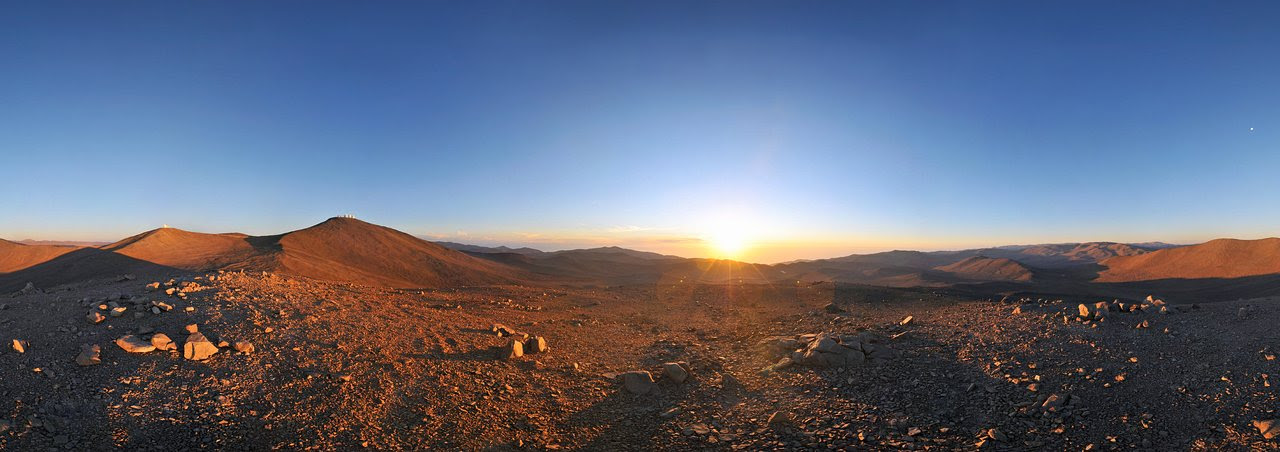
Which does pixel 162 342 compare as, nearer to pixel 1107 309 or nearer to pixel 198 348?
pixel 198 348

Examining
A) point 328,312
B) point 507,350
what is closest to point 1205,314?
point 507,350

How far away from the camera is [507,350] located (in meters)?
10.9

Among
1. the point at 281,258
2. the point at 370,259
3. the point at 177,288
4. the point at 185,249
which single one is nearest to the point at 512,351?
the point at 177,288

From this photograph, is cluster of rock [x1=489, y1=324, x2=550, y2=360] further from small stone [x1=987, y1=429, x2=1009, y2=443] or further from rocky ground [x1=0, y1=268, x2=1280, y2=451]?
small stone [x1=987, y1=429, x2=1009, y2=443]

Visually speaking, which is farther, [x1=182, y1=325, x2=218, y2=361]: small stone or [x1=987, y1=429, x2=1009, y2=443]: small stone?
[x1=182, y1=325, x2=218, y2=361]: small stone

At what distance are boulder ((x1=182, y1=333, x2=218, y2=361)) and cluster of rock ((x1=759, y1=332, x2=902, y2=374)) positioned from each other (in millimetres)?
9856

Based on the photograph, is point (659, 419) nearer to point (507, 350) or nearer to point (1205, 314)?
point (507, 350)

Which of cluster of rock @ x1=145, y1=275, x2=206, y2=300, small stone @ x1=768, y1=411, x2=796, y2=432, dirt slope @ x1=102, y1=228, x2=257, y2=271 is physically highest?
dirt slope @ x1=102, y1=228, x2=257, y2=271

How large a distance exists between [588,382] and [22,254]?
50973mm

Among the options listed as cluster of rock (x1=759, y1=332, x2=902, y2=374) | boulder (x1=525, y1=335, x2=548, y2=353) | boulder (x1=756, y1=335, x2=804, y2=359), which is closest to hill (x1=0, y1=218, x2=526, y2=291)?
boulder (x1=525, y1=335, x2=548, y2=353)

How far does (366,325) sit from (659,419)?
7.60 metres

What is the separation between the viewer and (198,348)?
27.0ft

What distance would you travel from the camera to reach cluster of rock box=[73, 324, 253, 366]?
7.59m

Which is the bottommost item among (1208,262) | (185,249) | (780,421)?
(780,421)
